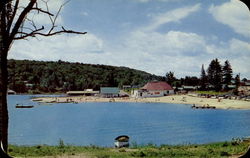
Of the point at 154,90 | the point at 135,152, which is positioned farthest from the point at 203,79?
the point at 135,152

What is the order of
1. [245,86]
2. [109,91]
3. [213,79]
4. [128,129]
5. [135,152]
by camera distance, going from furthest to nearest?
1. [109,91]
2. [213,79]
3. [128,129]
4. [245,86]
5. [135,152]

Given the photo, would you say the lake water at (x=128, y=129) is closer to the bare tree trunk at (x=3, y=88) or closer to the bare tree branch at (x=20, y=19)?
the bare tree trunk at (x=3, y=88)

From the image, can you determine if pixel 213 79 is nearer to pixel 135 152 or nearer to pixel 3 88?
pixel 135 152

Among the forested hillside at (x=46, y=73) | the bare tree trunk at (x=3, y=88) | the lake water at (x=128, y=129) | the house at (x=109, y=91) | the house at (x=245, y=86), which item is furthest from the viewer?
the house at (x=109, y=91)

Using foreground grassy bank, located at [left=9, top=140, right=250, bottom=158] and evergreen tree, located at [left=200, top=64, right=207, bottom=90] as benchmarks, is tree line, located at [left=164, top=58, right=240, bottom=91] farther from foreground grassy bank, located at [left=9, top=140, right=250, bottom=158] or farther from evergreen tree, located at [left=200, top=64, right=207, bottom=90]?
foreground grassy bank, located at [left=9, top=140, right=250, bottom=158]

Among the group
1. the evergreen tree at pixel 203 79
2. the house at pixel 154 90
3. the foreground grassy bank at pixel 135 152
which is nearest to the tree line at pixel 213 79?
the evergreen tree at pixel 203 79

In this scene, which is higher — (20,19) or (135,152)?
(20,19)

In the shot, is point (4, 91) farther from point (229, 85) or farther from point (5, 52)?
point (229, 85)

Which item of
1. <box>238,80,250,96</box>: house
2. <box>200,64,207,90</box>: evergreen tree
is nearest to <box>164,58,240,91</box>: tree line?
<box>200,64,207,90</box>: evergreen tree

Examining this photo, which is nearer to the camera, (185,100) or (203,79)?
(203,79)

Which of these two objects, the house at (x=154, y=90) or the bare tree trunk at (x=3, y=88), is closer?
the bare tree trunk at (x=3, y=88)

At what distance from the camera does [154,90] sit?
50.4 metres

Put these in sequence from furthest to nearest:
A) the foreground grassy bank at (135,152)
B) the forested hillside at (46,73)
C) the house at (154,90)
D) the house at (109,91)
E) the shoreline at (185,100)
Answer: the house at (154,90)
the house at (109,91)
the shoreline at (185,100)
the forested hillside at (46,73)
the foreground grassy bank at (135,152)

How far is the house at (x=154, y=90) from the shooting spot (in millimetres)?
45206
